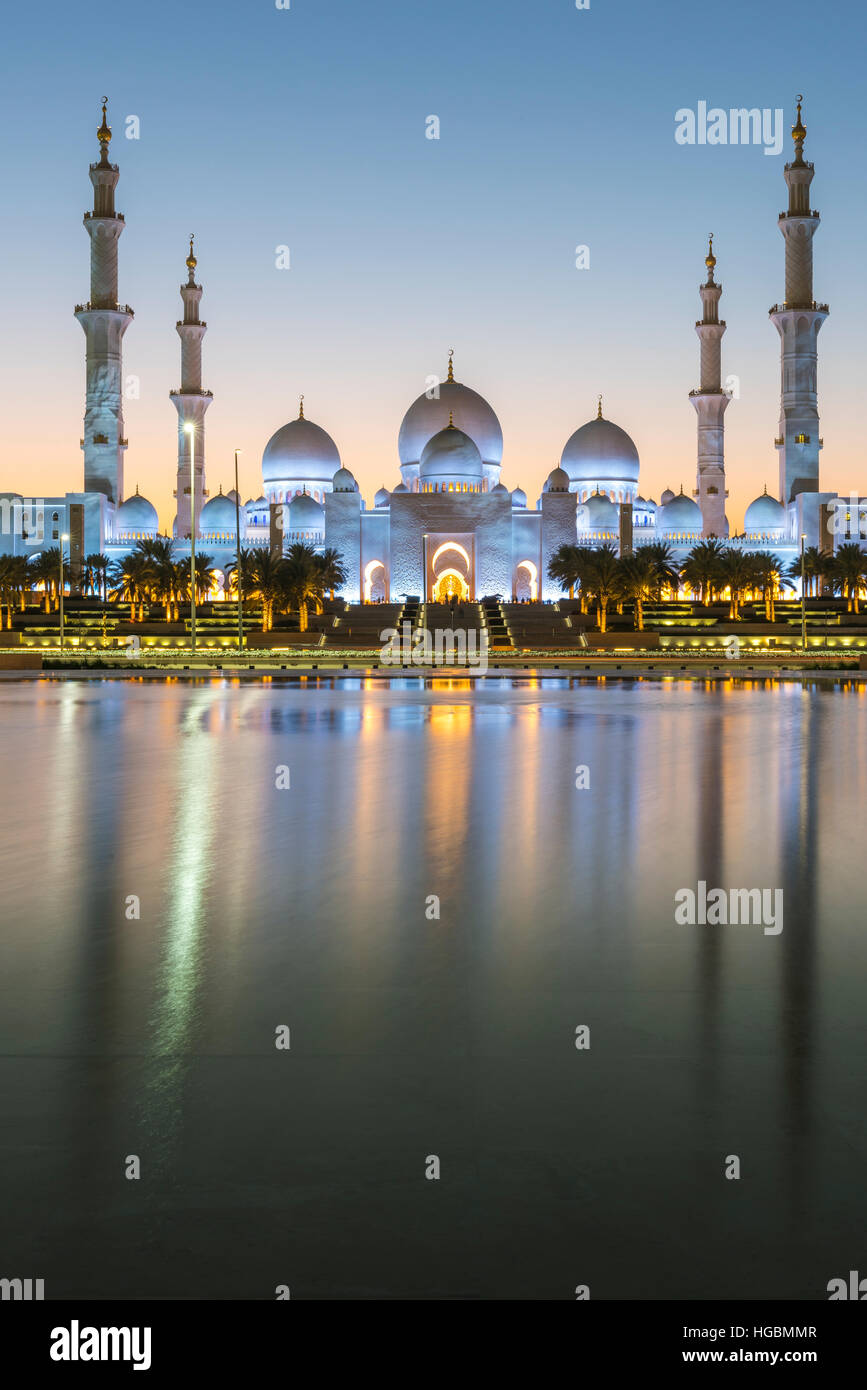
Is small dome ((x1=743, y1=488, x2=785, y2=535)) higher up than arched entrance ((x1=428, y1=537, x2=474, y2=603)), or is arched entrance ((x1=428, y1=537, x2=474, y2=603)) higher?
small dome ((x1=743, y1=488, x2=785, y2=535))

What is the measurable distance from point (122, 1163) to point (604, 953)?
283 cm

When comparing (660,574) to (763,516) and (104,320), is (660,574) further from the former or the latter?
(104,320)

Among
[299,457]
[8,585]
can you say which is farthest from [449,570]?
[8,585]

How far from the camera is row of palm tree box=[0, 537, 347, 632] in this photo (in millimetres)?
52344

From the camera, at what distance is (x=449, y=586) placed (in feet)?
248

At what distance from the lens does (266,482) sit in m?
83.0

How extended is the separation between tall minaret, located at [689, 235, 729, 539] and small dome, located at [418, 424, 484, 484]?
16.8 metres

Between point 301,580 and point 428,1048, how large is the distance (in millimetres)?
48473

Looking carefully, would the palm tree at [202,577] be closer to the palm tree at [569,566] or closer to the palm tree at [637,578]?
the palm tree at [569,566]

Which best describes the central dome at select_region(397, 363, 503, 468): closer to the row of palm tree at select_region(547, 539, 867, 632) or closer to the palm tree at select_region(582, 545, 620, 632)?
the row of palm tree at select_region(547, 539, 867, 632)

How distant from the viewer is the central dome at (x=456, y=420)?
75.1 meters

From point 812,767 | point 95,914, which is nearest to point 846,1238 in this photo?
point 95,914

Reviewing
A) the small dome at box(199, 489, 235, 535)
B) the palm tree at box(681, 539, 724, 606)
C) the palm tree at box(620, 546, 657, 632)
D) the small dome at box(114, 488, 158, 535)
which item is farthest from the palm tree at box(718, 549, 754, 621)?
the small dome at box(114, 488, 158, 535)

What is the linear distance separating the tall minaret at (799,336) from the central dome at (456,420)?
16.3 m
